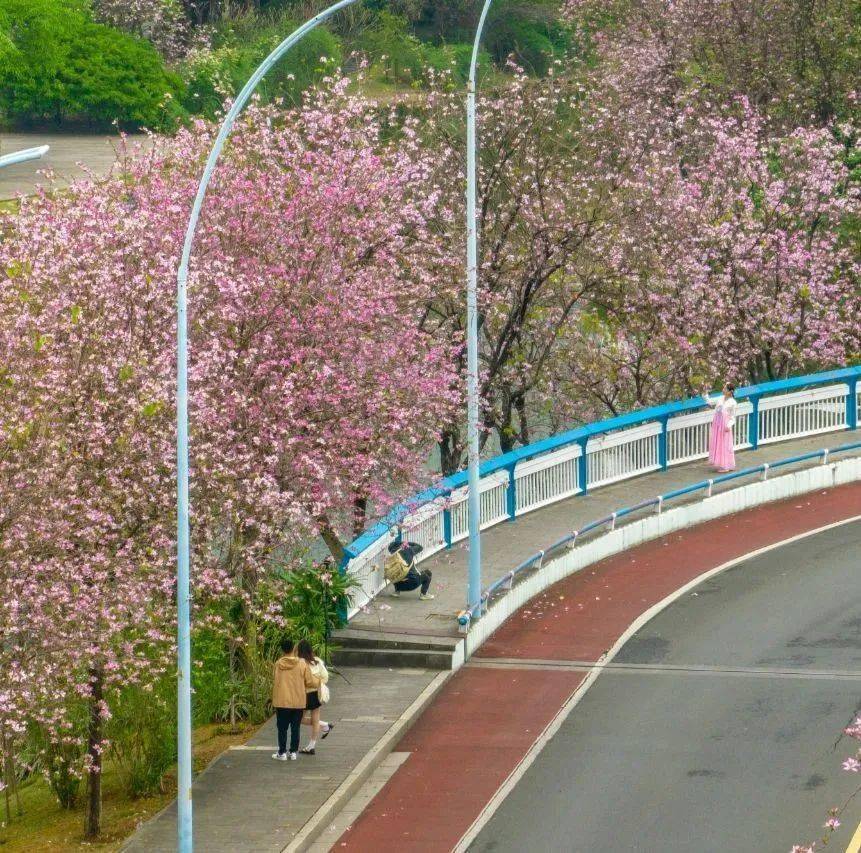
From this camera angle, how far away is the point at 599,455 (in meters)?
31.0

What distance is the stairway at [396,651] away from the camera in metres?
23.3

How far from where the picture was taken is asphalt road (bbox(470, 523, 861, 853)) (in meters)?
17.9

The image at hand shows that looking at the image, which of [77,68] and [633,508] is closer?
[633,508]

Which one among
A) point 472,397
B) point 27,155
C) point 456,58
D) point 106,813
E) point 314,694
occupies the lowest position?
point 106,813

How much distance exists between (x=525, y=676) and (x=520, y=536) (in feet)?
17.3

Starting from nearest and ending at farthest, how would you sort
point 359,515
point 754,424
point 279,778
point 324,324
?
point 279,778 < point 324,324 < point 359,515 < point 754,424

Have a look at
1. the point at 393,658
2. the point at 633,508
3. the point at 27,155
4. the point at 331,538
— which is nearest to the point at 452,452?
the point at 633,508

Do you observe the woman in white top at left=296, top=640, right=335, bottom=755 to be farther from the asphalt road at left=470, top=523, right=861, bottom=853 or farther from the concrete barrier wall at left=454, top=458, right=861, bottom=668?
the concrete barrier wall at left=454, top=458, right=861, bottom=668

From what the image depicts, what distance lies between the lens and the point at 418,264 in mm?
29641

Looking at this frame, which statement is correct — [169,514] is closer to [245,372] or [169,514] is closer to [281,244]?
[245,372]

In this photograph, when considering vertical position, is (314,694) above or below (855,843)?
above

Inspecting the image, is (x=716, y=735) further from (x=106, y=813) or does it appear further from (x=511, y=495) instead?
(x=511, y=495)

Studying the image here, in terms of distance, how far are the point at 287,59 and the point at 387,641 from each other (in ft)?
167

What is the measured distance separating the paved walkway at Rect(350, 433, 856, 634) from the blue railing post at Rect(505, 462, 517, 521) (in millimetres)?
159
